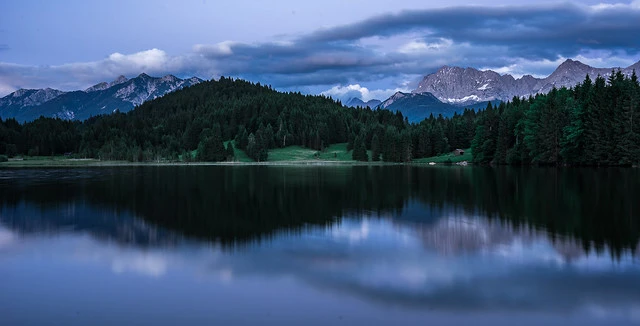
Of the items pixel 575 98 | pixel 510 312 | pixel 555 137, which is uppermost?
pixel 575 98

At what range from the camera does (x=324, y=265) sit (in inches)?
668

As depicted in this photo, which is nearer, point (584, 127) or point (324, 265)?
point (324, 265)

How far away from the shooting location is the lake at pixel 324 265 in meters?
12.2

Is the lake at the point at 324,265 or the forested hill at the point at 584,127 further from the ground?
the forested hill at the point at 584,127

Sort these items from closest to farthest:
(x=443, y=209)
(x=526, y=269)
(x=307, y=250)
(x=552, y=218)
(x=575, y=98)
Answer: (x=526, y=269) < (x=307, y=250) < (x=552, y=218) < (x=443, y=209) < (x=575, y=98)

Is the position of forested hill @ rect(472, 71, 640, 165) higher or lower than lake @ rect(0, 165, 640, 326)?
higher

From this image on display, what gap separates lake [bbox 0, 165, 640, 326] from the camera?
12.2m

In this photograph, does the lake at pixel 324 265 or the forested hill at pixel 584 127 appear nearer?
the lake at pixel 324 265

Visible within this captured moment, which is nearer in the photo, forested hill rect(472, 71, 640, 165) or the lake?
the lake

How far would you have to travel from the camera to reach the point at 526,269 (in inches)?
631

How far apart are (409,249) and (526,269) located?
187 inches

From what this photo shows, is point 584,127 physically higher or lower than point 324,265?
higher

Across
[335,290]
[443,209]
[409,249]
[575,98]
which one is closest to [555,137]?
[575,98]

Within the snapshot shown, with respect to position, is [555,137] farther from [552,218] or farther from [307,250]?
[307,250]
